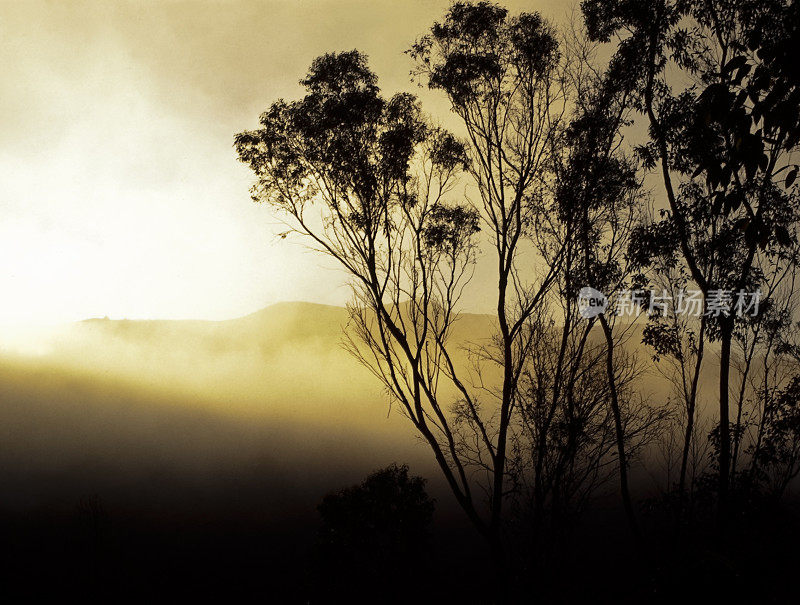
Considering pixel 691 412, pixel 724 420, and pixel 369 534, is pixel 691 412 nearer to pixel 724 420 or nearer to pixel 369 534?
pixel 724 420

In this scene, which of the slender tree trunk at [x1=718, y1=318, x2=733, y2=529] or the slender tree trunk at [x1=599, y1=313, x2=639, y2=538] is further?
the slender tree trunk at [x1=599, y1=313, x2=639, y2=538]

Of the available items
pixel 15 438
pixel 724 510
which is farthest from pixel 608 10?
pixel 15 438

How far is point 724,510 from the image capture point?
35.2 ft

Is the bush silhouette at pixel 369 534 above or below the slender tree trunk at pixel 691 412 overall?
below

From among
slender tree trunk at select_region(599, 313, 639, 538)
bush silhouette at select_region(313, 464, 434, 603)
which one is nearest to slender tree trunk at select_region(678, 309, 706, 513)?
slender tree trunk at select_region(599, 313, 639, 538)

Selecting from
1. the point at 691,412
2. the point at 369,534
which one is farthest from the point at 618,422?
the point at 369,534

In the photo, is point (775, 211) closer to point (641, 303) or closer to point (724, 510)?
point (641, 303)

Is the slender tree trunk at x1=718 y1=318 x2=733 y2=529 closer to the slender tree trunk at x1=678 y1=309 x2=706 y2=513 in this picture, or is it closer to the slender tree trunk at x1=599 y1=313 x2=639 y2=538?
the slender tree trunk at x1=599 y1=313 x2=639 y2=538

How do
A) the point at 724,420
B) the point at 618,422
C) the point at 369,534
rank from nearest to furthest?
the point at 724,420 → the point at 618,422 → the point at 369,534

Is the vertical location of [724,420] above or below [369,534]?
above

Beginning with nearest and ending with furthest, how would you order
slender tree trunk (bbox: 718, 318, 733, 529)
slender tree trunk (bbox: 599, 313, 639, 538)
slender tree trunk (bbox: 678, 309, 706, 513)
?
slender tree trunk (bbox: 718, 318, 733, 529)
slender tree trunk (bbox: 599, 313, 639, 538)
slender tree trunk (bbox: 678, 309, 706, 513)

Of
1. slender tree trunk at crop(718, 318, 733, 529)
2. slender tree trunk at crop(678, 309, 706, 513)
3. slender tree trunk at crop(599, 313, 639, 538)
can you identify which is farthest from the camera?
slender tree trunk at crop(678, 309, 706, 513)

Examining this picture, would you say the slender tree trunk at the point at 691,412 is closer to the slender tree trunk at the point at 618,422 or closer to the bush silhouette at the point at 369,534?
the slender tree trunk at the point at 618,422

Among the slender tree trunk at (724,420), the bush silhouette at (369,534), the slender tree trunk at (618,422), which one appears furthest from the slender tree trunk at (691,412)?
the bush silhouette at (369,534)
